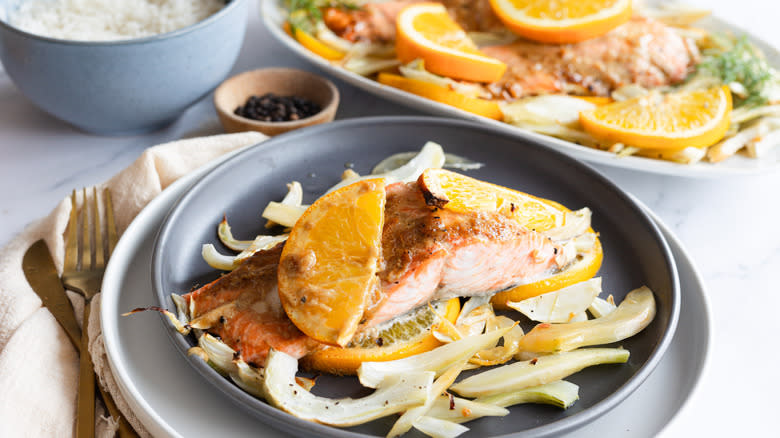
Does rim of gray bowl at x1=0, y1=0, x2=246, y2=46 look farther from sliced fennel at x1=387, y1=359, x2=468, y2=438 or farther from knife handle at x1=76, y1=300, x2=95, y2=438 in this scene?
sliced fennel at x1=387, y1=359, x2=468, y2=438

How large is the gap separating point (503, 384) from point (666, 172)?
5.10ft

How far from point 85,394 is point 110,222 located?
76 centimetres

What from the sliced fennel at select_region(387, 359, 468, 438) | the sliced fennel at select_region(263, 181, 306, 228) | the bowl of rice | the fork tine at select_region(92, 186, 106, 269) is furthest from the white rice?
the sliced fennel at select_region(387, 359, 468, 438)

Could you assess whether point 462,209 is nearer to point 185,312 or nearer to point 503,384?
point 503,384

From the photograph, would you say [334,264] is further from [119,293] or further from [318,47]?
[318,47]

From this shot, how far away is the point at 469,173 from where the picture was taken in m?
2.68

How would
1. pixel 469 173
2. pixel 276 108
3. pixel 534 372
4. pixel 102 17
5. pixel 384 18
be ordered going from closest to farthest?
pixel 534 372
pixel 469 173
pixel 276 108
pixel 102 17
pixel 384 18

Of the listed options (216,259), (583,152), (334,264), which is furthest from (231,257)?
(583,152)

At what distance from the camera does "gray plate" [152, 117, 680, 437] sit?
174cm

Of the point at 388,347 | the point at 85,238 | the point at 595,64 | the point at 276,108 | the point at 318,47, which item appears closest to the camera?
the point at 388,347

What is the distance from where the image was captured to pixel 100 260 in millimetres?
2287

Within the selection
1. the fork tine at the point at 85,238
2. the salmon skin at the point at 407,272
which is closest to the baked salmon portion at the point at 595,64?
the salmon skin at the point at 407,272

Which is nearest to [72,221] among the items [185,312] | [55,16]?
[185,312]

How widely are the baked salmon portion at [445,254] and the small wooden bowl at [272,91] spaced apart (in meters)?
0.96
